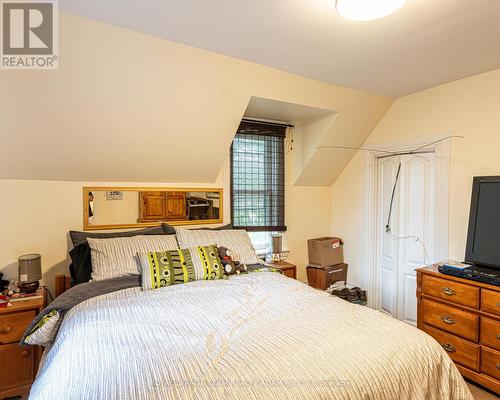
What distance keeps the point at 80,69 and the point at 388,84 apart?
2517mm

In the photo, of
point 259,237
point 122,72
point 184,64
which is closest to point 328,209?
point 259,237

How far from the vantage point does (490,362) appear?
202cm

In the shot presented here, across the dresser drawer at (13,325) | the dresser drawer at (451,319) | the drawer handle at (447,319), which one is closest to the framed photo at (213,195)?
the dresser drawer at (13,325)

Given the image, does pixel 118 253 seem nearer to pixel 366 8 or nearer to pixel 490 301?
pixel 366 8

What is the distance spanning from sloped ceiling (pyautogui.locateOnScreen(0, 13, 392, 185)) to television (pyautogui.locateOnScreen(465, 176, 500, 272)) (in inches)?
52.4

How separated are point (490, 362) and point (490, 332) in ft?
0.67

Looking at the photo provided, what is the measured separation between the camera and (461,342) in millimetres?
2174

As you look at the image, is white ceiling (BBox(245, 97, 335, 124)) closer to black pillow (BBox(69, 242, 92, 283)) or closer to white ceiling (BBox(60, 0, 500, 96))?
white ceiling (BBox(60, 0, 500, 96))

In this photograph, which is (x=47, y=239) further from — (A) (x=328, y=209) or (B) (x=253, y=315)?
(A) (x=328, y=209)

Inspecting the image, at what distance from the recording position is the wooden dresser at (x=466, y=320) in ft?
6.57

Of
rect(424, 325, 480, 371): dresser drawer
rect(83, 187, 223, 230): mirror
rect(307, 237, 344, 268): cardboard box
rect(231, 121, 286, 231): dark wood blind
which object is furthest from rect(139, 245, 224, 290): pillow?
rect(424, 325, 480, 371): dresser drawer

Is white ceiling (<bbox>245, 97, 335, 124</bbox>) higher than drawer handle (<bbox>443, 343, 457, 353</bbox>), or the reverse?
white ceiling (<bbox>245, 97, 335, 124</bbox>)

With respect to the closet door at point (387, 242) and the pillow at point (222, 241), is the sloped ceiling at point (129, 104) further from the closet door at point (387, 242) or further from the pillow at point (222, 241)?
the closet door at point (387, 242)

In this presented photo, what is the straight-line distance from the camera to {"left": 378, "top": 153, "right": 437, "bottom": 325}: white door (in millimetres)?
2904
